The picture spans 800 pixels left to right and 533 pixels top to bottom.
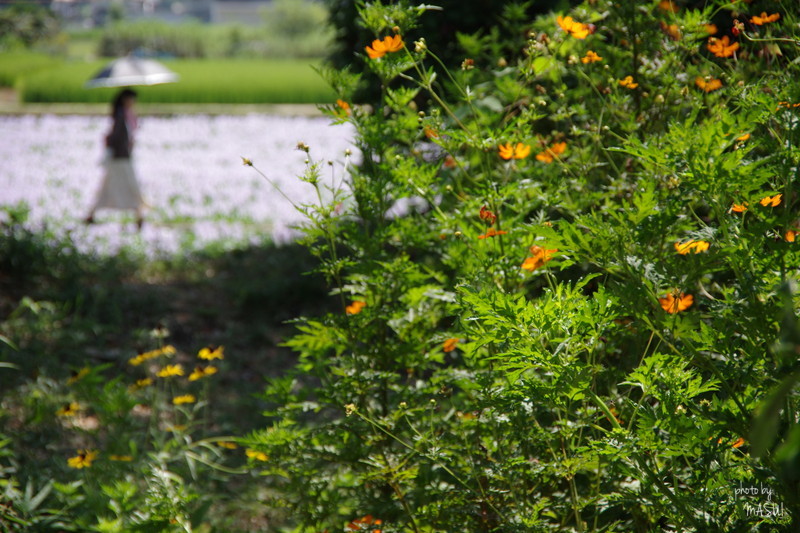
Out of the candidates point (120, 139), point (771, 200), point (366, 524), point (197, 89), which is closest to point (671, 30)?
point (771, 200)

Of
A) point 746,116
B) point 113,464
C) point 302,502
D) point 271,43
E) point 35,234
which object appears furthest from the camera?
point 271,43

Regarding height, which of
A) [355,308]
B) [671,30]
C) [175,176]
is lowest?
[175,176]

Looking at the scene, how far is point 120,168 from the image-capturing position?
7.19 metres

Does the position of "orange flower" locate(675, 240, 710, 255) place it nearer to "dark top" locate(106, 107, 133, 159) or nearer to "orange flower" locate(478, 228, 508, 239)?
"orange flower" locate(478, 228, 508, 239)

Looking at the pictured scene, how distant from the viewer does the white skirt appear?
7.06 metres

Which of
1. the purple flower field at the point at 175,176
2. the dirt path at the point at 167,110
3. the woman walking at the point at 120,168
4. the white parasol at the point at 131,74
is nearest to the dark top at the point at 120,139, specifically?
the woman walking at the point at 120,168

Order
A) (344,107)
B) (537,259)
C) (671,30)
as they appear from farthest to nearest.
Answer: (671,30)
(344,107)
(537,259)

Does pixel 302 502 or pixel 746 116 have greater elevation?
pixel 746 116

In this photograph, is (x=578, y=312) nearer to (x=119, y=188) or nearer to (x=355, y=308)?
(x=355, y=308)

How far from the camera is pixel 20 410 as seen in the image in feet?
11.3

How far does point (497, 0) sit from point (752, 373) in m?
3.16

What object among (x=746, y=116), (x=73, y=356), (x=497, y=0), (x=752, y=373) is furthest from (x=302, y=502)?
(x=497, y=0)

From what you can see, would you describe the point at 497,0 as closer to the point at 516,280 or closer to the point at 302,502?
the point at 516,280

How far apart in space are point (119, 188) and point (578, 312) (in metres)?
6.55
